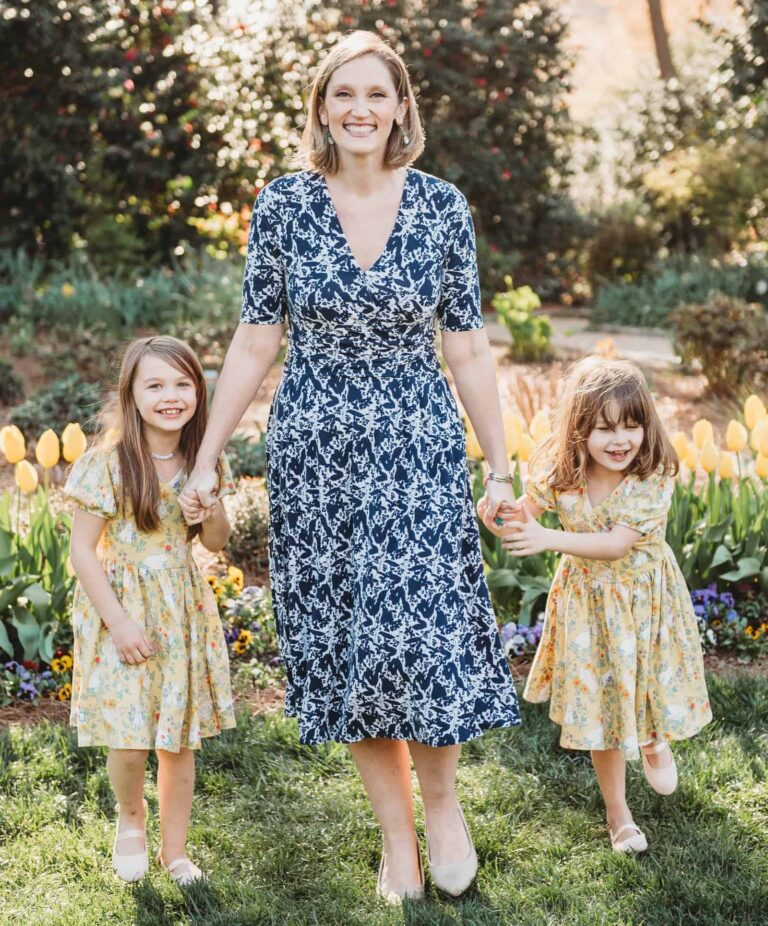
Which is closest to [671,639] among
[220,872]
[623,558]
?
[623,558]

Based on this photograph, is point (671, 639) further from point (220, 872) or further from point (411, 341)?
point (220, 872)

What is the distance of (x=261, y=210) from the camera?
2762 mm

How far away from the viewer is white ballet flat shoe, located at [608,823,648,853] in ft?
9.66

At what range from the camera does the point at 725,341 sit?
7.99 metres

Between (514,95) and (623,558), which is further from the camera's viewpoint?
(514,95)

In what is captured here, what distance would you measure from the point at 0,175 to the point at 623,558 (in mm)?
9080

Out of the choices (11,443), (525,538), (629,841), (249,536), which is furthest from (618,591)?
(249,536)

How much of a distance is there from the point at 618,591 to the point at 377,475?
2.36 ft

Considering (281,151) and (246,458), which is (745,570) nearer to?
(246,458)

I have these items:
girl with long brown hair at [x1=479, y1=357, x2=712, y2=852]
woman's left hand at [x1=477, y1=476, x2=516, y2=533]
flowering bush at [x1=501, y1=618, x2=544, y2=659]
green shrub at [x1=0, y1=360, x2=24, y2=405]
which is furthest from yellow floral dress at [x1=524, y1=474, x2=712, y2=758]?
green shrub at [x1=0, y1=360, x2=24, y2=405]

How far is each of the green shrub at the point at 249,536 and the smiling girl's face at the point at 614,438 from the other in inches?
91.7

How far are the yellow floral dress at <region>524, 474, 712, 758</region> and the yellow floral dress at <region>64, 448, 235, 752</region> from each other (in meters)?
0.89

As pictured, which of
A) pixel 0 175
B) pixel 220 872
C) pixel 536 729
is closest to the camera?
→ pixel 220 872

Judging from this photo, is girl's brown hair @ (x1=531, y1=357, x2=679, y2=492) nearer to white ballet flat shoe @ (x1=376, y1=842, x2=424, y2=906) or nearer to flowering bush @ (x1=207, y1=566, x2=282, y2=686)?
white ballet flat shoe @ (x1=376, y1=842, x2=424, y2=906)
